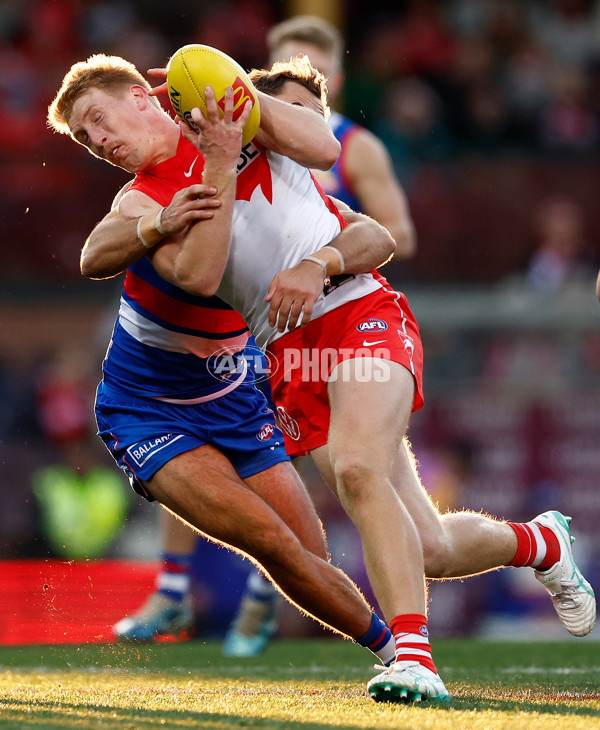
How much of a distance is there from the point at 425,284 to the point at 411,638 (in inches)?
278

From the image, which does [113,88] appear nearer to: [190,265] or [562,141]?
[190,265]

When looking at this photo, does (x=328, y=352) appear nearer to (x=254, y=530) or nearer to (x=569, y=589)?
(x=254, y=530)

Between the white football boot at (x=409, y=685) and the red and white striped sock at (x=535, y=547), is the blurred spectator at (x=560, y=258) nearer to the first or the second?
the red and white striped sock at (x=535, y=547)

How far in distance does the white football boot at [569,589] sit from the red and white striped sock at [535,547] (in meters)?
0.03

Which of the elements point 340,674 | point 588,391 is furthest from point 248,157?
point 588,391

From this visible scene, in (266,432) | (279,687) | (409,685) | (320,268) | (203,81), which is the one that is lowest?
(279,687)

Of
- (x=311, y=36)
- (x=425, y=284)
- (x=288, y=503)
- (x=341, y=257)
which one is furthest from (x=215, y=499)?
(x=425, y=284)

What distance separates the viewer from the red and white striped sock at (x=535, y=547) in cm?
473

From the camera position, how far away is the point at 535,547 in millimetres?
4750

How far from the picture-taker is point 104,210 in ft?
36.3

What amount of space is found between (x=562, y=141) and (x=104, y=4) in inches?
197

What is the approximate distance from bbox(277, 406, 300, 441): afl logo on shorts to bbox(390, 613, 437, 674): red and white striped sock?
0.83 meters

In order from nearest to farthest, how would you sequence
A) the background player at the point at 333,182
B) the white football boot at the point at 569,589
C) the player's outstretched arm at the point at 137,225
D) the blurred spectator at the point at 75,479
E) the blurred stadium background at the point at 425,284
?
1. the player's outstretched arm at the point at 137,225
2. the white football boot at the point at 569,589
3. the background player at the point at 333,182
4. the blurred stadium background at the point at 425,284
5. the blurred spectator at the point at 75,479

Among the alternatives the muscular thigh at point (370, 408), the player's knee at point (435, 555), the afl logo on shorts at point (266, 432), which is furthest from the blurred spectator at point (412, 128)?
the muscular thigh at point (370, 408)
